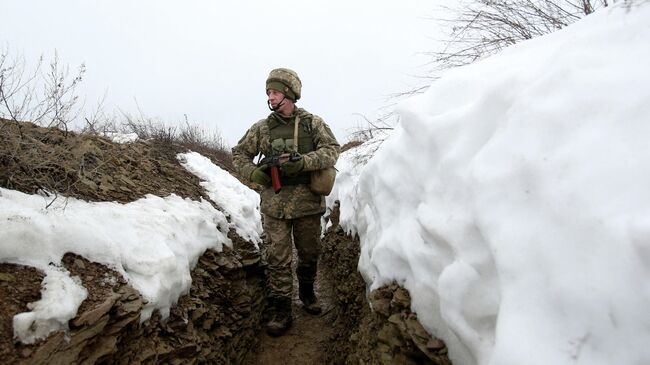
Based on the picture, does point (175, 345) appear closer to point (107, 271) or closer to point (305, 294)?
point (107, 271)

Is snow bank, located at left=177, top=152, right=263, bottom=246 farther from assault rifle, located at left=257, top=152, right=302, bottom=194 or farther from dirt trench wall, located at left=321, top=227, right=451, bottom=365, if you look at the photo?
dirt trench wall, located at left=321, top=227, right=451, bottom=365

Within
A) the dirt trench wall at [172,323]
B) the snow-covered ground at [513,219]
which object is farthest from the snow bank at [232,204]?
the snow-covered ground at [513,219]

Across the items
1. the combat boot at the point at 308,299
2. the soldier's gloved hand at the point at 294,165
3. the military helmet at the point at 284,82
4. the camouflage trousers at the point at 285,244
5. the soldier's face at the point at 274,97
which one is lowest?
the combat boot at the point at 308,299

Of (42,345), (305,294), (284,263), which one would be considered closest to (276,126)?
(284,263)

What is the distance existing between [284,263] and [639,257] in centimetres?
316

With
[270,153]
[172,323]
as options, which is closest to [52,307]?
[172,323]

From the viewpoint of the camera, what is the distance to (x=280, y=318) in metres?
3.90

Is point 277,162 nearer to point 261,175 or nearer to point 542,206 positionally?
point 261,175

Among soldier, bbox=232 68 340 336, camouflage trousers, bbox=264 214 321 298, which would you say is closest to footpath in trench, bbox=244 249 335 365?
soldier, bbox=232 68 340 336

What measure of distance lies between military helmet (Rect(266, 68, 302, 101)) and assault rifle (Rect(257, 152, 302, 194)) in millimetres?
660

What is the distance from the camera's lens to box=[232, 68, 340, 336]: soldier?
3732mm

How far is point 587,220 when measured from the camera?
121cm

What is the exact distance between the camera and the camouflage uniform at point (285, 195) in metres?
3.81

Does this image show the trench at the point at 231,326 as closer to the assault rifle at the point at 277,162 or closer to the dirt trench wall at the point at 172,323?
the dirt trench wall at the point at 172,323
